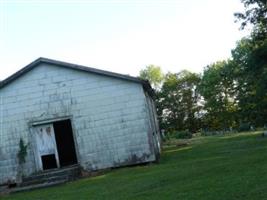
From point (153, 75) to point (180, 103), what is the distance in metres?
15.6

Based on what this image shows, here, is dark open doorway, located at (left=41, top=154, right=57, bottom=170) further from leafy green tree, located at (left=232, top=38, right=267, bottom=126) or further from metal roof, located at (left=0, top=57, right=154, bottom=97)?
leafy green tree, located at (left=232, top=38, right=267, bottom=126)

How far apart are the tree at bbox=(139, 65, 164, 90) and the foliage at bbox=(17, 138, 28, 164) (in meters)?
69.0

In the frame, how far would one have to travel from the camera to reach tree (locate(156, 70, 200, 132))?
7950 cm

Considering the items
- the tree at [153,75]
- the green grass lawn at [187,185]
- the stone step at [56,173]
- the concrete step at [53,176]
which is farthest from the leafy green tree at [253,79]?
the tree at [153,75]

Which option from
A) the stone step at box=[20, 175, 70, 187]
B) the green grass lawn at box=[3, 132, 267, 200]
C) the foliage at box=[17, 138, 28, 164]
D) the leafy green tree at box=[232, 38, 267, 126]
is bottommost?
the green grass lawn at box=[3, 132, 267, 200]

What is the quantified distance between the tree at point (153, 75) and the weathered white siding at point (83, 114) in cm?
6884

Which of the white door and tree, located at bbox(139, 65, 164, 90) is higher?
tree, located at bbox(139, 65, 164, 90)

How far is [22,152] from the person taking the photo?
74.0ft

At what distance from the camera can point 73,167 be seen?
22016 millimetres

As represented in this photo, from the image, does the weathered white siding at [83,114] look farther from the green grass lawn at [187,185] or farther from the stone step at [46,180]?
the green grass lawn at [187,185]

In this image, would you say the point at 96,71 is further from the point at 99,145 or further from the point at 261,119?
the point at 261,119

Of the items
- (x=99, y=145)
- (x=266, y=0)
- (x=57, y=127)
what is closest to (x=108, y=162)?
(x=99, y=145)

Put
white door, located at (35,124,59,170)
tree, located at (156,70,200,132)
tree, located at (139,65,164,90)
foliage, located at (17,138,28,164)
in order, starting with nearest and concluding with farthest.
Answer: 1. foliage, located at (17,138,28,164)
2. white door, located at (35,124,59,170)
3. tree, located at (156,70,200,132)
4. tree, located at (139,65,164,90)

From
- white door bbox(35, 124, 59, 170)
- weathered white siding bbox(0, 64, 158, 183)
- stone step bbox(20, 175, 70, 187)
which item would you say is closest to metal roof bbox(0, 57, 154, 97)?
weathered white siding bbox(0, 64, 158, 183)
